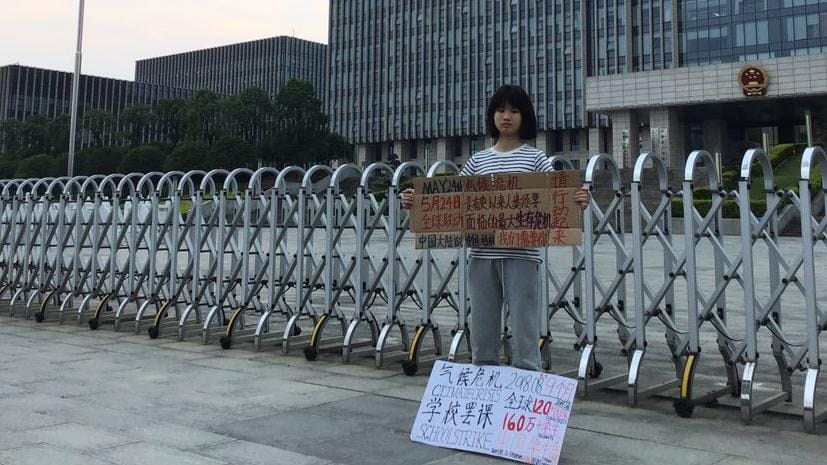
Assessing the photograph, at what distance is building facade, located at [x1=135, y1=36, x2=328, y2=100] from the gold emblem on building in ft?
227

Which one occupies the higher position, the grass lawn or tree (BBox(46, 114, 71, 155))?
tree (BBox(46, 114, 71, 155))

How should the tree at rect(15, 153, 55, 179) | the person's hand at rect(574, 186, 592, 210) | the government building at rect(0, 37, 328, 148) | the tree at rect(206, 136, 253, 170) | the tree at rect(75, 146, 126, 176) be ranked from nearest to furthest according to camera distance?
the person's hand at rect(574, 186, 592, 210) < the tree at rect(206, 136, 253, 170) < the tree at rect(15, 153, 55, 179) < the tree at rect(75, 146, 126, 176) < the government building at rect(0, 37, 328, 148)

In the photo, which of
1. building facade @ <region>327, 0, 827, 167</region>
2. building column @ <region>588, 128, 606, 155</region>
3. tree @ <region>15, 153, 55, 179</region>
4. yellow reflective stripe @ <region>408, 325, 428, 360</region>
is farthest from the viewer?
building column @ <region>588, 128, 606, 155</region>

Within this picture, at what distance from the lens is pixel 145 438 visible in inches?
163

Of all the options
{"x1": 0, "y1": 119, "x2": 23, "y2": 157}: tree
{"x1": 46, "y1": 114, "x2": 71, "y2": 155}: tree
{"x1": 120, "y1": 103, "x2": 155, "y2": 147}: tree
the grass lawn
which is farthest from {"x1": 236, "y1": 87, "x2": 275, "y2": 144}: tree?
the grass lawn

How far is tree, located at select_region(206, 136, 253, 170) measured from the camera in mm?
55906

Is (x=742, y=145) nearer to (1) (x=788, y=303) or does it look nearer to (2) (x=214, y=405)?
(1) (x=788, y=303)

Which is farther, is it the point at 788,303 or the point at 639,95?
the point at 639,95

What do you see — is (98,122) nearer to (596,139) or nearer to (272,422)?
(596,139)

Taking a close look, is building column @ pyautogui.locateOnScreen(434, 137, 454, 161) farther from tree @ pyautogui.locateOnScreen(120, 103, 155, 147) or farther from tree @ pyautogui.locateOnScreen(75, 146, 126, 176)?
tree @ pyautogui.locateOnScreen(75, 146, 126, 176)

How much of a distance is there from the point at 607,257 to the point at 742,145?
125 feet

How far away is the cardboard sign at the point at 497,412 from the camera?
363 centimetres

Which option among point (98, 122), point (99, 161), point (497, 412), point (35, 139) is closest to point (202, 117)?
point (99, 161)

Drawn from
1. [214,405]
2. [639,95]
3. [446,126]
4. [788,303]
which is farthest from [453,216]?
[446,126]
